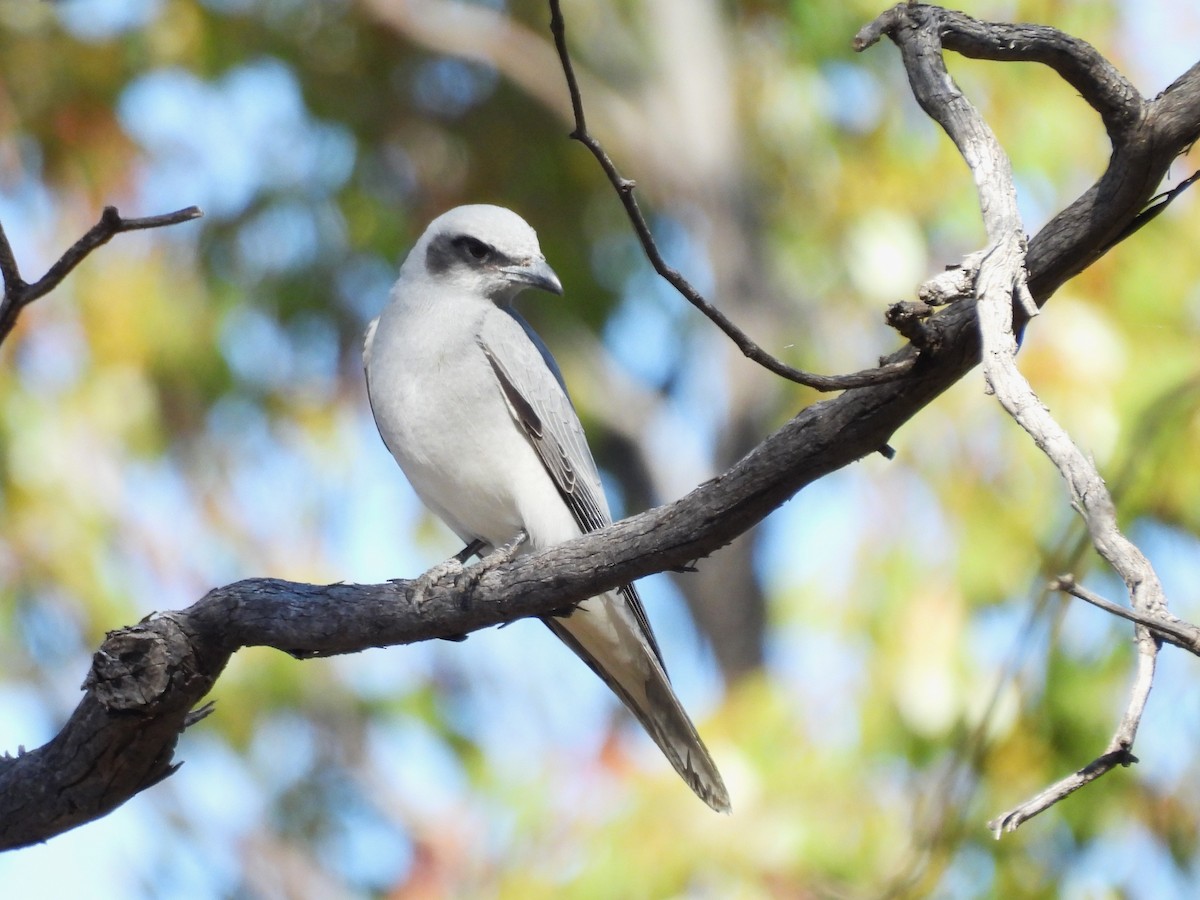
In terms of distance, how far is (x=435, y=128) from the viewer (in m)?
10.7

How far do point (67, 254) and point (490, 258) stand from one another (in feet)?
8.30

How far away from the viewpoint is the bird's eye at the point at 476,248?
5801mm

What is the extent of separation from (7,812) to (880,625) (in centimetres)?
369

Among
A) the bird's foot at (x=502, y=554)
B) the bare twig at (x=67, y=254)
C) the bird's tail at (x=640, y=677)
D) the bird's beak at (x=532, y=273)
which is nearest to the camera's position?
the bare twig at (x=67, y=254)

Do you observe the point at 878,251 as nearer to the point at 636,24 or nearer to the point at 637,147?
the point at 637,147

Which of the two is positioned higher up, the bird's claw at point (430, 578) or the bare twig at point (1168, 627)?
the bird's claw at point (430, 578)

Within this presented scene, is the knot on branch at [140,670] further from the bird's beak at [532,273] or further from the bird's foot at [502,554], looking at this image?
the bird's beak at [532,273]

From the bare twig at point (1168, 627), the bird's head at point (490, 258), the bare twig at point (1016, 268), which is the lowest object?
the bare twig at point (1168, 627)

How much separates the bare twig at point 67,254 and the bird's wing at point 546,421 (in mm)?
2095

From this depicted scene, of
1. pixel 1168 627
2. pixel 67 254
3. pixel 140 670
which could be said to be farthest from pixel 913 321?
pixel 140 670

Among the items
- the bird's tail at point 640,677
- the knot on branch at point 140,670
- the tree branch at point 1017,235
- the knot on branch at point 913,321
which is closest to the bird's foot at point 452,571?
the bird's tail at point 640,677

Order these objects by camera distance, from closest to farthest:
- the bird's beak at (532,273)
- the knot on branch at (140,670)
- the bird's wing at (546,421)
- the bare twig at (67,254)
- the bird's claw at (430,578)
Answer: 1. the bare twig at (67,254)
2. the knot on branch at (140,670)
3. the bird's claw at (430,578)
4. the bird's wing at (546,421)
5. the bird's beak at (532,273)

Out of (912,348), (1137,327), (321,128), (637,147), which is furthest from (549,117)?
(912,348)

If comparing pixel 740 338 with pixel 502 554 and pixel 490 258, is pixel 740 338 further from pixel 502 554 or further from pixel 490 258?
pixel 490 258
